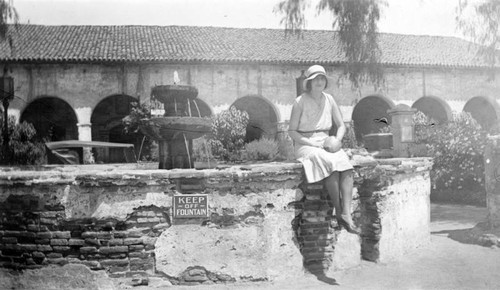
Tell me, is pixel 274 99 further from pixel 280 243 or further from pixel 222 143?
pixel 280 243

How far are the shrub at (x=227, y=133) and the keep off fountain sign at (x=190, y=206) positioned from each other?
1142cm

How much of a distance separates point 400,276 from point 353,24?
7118mm

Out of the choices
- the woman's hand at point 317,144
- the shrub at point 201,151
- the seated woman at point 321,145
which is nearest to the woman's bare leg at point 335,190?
the seated woman at point 321,145

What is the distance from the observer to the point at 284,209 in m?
4.27

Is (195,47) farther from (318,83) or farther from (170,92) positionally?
(318,83)

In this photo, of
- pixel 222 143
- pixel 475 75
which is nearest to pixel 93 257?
→ pixel 222 143

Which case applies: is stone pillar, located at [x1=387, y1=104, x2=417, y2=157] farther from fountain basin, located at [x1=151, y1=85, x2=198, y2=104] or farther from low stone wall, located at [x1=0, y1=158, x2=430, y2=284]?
low stone wall, located at [x1=0, y1=158, x2=430, y2=284]

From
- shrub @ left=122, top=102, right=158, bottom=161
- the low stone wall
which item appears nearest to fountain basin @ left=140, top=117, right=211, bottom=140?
the low stone wall

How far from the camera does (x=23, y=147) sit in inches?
614

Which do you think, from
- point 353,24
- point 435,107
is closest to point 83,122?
point 353,24

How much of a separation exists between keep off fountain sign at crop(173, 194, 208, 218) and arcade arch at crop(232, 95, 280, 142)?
15.4 m

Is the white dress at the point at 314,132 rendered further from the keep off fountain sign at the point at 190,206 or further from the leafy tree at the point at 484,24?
the leafy tree at the point at 484,24

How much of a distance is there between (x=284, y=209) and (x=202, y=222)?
2.58 feet

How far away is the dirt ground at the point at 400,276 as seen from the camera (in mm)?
3930
